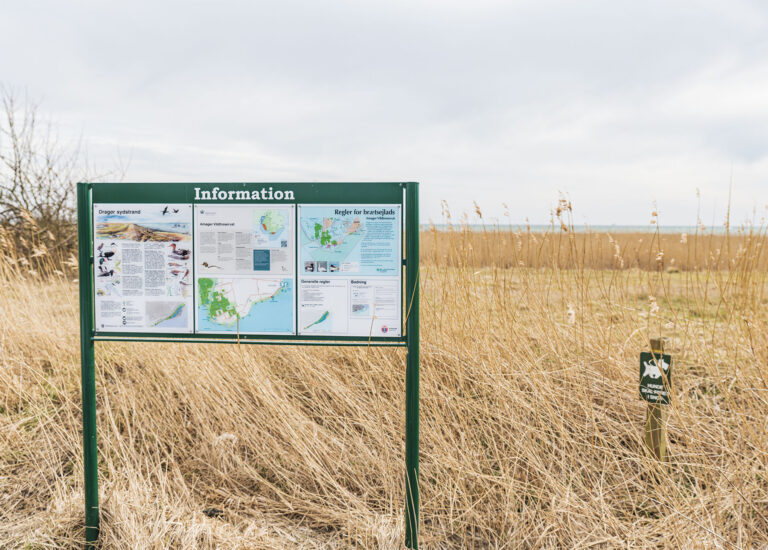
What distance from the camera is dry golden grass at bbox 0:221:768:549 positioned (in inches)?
97.2

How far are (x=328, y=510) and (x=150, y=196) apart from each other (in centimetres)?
178

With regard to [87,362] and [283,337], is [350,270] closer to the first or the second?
[283,337]

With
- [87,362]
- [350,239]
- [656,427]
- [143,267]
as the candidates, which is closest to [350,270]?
[350,239]

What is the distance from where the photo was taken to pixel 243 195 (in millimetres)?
2393

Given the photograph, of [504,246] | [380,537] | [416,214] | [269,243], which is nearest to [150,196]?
[269,243]

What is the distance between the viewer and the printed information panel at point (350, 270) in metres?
2.29

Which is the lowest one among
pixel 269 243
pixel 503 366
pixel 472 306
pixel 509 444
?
pixel 509 444

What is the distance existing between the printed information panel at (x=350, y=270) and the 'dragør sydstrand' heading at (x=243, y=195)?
0.35 ft

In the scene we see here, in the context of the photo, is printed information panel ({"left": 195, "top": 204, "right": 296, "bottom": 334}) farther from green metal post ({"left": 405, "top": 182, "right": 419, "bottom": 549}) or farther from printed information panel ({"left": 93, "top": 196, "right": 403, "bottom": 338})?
green metal post ({"left": 405, "top": 182, "right": 419, "bottom": 549})

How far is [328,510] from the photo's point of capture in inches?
103

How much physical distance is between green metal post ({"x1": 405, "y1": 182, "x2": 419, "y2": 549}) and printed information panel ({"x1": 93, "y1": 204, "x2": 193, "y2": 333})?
1.03 meters

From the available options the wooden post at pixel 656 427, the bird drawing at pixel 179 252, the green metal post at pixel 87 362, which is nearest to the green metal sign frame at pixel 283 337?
the green metal post at pixel 87 362

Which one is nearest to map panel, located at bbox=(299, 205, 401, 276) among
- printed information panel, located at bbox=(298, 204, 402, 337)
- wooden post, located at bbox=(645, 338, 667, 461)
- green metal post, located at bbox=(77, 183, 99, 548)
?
printed information panel, located at bbox=(298, 204, 402, 337)

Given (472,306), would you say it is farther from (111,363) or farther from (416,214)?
(111,363)
